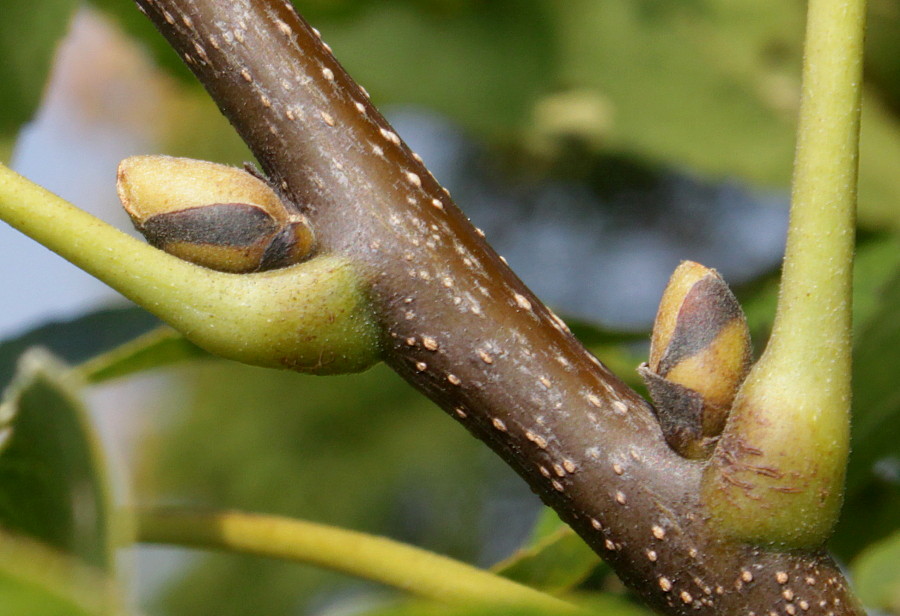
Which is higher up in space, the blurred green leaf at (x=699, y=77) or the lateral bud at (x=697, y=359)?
the blurred green leaf at (x=699, y=77)

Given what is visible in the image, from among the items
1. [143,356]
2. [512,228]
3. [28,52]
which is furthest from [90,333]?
[512,228]

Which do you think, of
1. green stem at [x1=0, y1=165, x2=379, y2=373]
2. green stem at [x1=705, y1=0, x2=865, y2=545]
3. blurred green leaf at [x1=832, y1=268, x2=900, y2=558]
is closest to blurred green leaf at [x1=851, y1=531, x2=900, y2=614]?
blurred green leaf at [x1=832, y1=268, x2=900, y2=558]

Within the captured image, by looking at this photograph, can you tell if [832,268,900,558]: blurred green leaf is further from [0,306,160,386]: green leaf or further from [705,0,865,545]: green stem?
[0,306,160,386]: green leaf

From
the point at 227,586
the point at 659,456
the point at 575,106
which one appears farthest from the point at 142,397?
the point at 659,456

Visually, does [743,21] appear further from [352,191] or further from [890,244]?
[352,191]

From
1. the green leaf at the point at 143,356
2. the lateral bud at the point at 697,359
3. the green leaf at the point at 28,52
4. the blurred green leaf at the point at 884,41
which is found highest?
the blurred green leaf at the point at 884,41

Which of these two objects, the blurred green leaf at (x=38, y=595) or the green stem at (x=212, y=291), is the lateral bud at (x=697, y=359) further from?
the blurred green leaf at (x=38, y=595)

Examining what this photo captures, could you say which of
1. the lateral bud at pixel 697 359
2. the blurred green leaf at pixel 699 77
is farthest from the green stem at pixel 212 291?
the blurred green leaf at pixel 699 77
